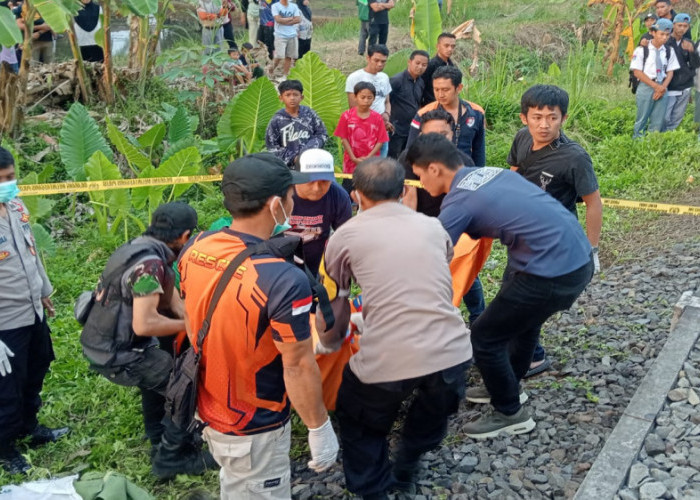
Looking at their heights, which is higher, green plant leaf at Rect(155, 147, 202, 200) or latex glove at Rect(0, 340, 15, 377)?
green plant leaf at Rect(155, 147, 202, 200)

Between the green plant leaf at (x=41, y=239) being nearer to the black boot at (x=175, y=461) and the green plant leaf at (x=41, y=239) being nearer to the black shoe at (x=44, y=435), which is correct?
the black shoe at (x=44, y=435)

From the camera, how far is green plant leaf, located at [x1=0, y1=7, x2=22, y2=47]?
→ 5.95 meters

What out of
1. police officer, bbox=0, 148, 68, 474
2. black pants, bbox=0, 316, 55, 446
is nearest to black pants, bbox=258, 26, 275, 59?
police officer, bbox=0, 148, 68, 474

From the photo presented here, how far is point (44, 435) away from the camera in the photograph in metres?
4.16

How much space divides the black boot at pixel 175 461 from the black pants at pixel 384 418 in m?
0.94

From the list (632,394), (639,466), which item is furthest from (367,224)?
(632,394)

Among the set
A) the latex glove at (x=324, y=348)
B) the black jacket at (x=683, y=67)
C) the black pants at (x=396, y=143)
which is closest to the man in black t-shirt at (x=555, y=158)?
the latex glove at (x=324, y=348)

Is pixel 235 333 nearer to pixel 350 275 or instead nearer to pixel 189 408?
pixel 189 408

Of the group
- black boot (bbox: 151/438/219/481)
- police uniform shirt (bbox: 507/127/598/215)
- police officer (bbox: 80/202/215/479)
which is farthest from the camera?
police uniform shirt (bbox: 507/127/598/215)

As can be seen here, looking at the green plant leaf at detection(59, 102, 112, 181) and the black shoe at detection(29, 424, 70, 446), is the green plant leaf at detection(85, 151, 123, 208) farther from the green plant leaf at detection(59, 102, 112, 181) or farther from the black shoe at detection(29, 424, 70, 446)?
the black shoe at detection(29, 424, 70, 446)

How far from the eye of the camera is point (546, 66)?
50.0ft

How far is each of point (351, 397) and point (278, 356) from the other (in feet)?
2.02

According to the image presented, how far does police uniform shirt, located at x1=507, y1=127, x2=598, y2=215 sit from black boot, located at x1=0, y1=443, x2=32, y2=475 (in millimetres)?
3396

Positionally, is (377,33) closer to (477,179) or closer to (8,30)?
(8,30)
